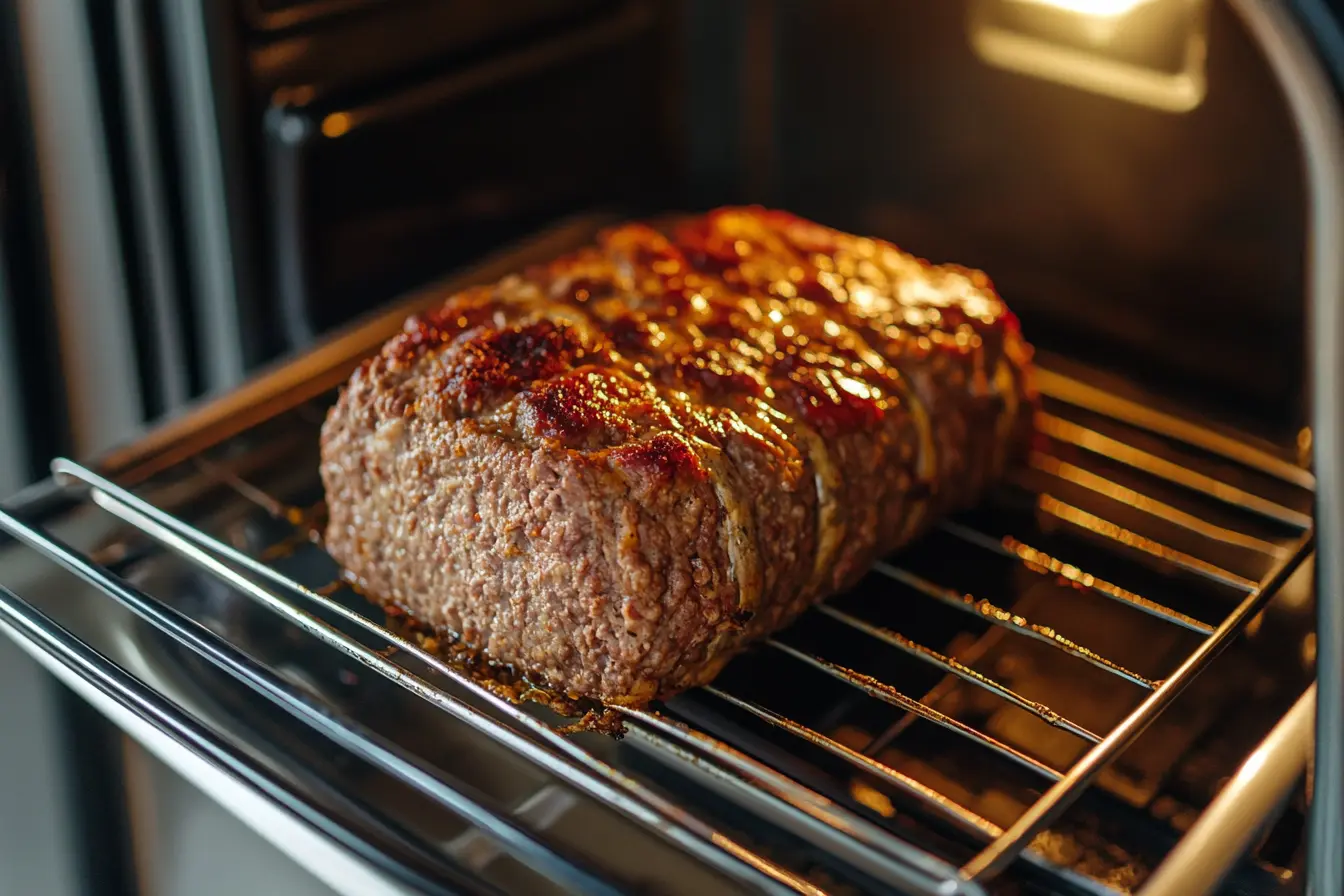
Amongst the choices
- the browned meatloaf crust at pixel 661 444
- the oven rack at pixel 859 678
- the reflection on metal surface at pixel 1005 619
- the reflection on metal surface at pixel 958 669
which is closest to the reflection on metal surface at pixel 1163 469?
the oven rack at pixel 859 678

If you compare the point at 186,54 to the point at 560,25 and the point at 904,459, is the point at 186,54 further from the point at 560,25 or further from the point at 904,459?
the point at 904,459

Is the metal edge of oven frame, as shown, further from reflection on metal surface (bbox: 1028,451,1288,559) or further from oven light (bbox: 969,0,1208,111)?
oven light (bbox: 969,0,1208,111)

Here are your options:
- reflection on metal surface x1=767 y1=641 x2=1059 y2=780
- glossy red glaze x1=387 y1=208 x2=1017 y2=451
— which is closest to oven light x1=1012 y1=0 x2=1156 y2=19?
glossy red glaze x1=387 y1=208 x2=1017 y2=451

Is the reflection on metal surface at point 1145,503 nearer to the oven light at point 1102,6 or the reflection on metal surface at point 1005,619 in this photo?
the reflection on metal surface at point 1005,619

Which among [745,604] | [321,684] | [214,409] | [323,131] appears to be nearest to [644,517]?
[745,604]

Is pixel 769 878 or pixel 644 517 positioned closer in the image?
pixel 769 878
